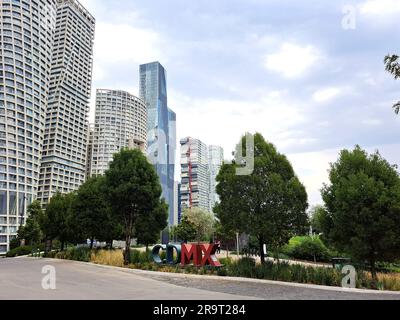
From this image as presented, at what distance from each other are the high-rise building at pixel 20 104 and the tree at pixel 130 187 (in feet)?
292

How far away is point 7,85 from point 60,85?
34.4 meters

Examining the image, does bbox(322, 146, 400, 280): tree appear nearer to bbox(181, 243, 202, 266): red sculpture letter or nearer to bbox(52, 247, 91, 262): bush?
bbox(181, 243, 202, 266): red sculpture letter

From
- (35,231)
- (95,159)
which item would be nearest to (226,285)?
(35,231)

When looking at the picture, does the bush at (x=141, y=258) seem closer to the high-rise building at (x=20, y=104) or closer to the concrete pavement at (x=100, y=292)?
the concrete pavement at (x=100, y=292)

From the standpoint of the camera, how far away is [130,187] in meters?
24.1

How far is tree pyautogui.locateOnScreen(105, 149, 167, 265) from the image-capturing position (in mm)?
24375

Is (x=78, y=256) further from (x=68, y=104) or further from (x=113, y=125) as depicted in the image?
(x=113, y=125)

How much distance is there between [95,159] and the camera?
558 ft

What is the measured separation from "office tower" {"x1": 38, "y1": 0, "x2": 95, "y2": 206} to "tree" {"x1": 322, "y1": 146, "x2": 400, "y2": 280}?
126666 mm

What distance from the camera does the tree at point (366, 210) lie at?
45.4ft

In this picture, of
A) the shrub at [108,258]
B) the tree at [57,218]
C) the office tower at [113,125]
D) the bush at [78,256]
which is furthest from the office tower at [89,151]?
the shrub at [108,258]

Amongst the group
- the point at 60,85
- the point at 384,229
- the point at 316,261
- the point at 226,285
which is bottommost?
the point at 316,261

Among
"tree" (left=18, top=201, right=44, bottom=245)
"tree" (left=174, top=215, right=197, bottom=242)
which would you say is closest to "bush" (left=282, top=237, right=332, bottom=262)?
"tree" (left=174, top=215, right=197, bottom=242)
